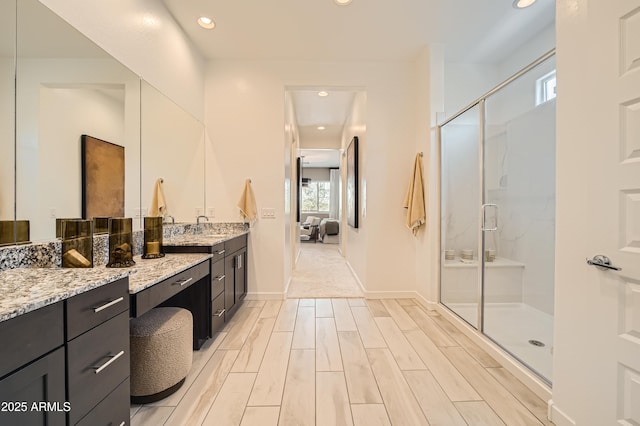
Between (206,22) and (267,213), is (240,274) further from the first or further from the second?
(206,22)

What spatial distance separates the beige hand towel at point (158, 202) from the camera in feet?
8.02

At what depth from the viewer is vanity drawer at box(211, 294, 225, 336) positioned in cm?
233

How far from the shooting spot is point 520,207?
2955 mm

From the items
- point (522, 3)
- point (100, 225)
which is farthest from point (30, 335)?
point (522, 3)

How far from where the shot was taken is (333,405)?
5.30 ft

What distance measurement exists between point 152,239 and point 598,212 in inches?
106

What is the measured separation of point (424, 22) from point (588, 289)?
269cm

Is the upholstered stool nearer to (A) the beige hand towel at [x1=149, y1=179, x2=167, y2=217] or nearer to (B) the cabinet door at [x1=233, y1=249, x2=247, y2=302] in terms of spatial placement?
(A) the beige hand towel at [x1=149, y1=179, x2=167, y2=217]

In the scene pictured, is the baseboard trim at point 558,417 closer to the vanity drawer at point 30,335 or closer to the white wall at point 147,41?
the vanity drawer at point 30,335

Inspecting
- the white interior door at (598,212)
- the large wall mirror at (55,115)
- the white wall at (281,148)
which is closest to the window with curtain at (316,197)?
the white wall at (281,148)

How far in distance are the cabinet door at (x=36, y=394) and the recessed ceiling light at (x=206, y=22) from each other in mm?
2973

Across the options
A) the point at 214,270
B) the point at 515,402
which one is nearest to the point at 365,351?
the point at 515,402

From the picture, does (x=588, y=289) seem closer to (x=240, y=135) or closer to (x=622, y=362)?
(x=622, y=362)

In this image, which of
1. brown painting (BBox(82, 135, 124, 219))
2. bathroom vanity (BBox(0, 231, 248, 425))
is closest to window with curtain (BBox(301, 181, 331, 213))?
brown painting (BBox(82, 135, 124, 219))
